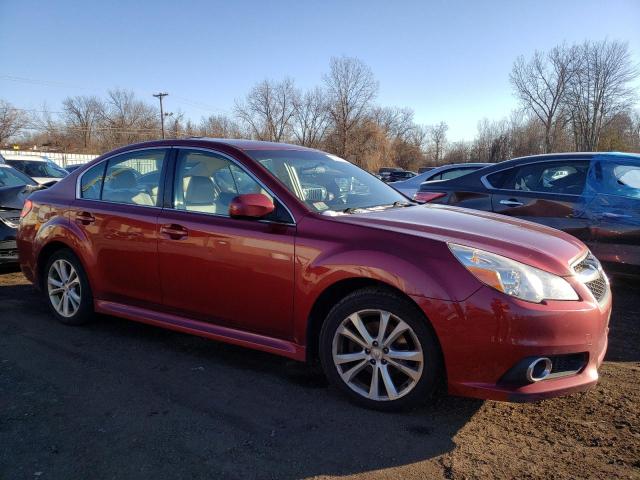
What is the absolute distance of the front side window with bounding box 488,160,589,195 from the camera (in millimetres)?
5340

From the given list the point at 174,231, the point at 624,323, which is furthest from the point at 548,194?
the point at 174,231

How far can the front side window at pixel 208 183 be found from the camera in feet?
11.7

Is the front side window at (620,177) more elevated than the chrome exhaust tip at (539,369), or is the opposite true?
the front side window at (620,177)

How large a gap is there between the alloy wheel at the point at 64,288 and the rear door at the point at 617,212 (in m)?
5.14

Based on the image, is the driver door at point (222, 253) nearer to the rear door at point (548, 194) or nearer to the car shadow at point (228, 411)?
the car shadow at point (228, 411)

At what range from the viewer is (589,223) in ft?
16.8

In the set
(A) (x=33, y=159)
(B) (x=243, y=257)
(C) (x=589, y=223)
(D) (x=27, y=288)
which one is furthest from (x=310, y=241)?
(A) (x=33, y=159)

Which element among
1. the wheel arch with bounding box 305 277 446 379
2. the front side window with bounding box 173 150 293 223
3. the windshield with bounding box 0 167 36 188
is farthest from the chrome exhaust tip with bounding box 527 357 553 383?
the windshield with bounding box 0 167 36 188

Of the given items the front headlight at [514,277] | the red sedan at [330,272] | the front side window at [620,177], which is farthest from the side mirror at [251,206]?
the front side window at [620,177]

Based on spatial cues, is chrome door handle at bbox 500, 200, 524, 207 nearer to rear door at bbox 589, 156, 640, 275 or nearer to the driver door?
rear door at bbox 589, 156, 640, 275

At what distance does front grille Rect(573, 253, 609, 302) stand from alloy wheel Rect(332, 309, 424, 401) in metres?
1.06

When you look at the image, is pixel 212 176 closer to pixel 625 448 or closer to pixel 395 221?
pixel 395 221

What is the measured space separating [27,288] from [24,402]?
3357mm

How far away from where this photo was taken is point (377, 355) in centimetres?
291
